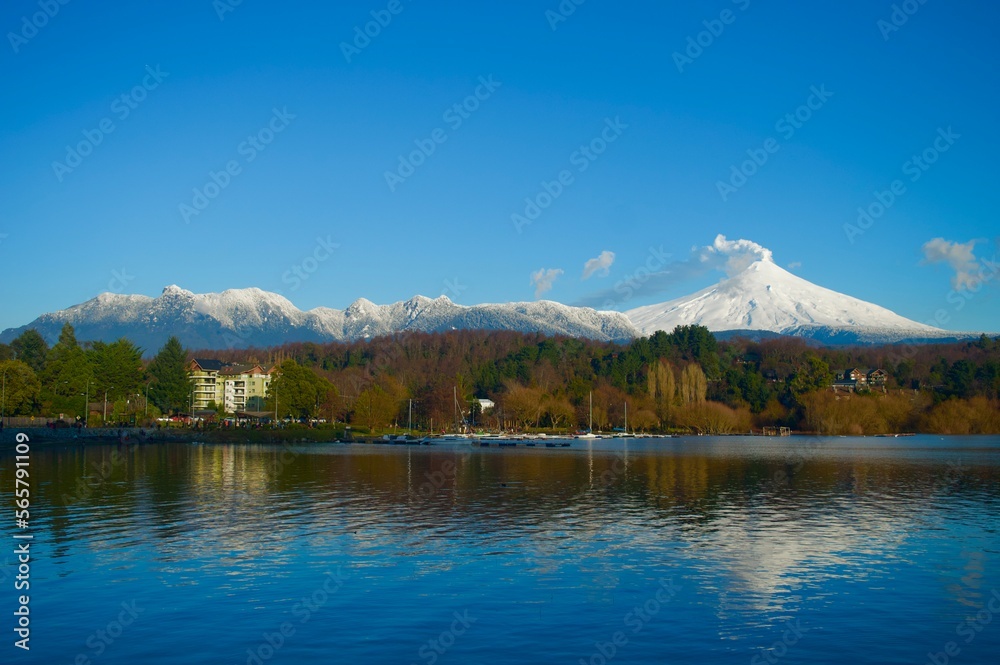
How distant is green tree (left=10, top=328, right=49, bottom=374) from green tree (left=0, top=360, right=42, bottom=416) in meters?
20.7

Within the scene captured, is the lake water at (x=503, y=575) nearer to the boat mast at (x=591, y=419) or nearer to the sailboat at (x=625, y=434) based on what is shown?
the sailboat at (x=625, y=434)

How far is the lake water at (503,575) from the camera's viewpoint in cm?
1452

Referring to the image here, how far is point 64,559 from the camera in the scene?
2097 cm

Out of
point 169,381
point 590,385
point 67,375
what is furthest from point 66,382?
point 590,385

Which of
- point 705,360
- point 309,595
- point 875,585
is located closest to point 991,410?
point 705,360

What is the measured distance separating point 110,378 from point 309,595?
3565 inches

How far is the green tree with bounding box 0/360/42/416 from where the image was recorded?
82.4 meters

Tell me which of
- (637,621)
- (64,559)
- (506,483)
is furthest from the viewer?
(506,483)

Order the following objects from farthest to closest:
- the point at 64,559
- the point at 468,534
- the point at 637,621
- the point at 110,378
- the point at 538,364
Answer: the point at 538,364, the point at 110,378, the point at 468,534, the point at 64,559, the point at 637,621

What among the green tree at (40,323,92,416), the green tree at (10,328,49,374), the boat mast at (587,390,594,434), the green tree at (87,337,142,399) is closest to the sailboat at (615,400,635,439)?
the boat mast at (587,390,594,434)

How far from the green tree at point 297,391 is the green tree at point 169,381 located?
38.6 feet

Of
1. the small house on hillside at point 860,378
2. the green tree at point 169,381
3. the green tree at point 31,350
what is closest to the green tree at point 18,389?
the green tree at point 169,381

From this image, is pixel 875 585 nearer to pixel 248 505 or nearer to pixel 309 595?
pixel 309 595

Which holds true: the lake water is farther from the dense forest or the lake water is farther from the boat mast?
the boat mast
